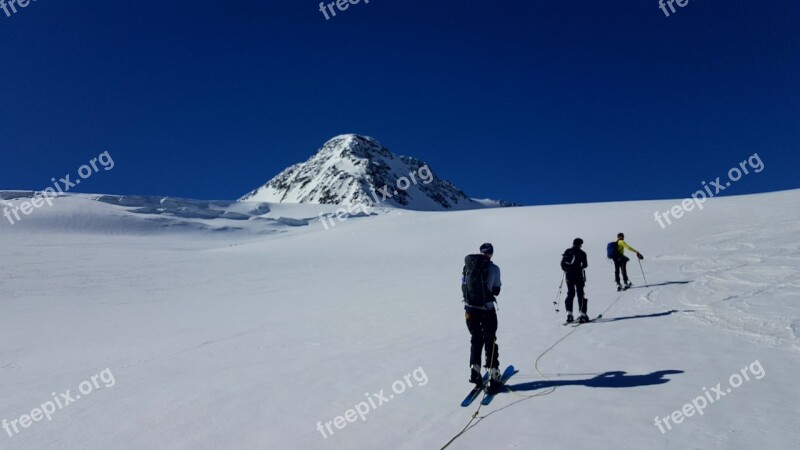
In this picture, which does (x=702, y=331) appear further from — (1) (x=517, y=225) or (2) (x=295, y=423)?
(1) (x=517, y=225)

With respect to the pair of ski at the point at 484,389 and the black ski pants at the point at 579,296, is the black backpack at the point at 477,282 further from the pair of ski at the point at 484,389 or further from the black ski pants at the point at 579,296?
the black ski pants at the point at 579,296

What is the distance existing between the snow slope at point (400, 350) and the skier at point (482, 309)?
439 mm

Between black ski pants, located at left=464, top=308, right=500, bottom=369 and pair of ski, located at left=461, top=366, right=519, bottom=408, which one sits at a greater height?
black ski pants, located at left=464, top=308, right=500, bottom=369

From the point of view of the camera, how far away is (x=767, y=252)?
1605 cm

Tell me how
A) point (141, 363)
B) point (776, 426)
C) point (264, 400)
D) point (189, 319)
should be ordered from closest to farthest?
point (776, 426) → point (264, 400) → point (141, 363) → point (189, 319)

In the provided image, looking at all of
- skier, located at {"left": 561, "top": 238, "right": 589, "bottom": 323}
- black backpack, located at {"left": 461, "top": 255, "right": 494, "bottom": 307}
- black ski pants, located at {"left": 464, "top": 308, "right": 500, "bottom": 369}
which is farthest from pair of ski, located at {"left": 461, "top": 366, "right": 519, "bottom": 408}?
skier, located at {"left": 561, "top": 238, "right": 589, "bottom": 323}

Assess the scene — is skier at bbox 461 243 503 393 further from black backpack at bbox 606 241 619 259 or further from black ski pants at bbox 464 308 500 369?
black backpack at bbox 606 241 619 259

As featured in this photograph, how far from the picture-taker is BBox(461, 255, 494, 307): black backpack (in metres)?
6.55

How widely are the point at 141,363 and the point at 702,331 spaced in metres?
11.9

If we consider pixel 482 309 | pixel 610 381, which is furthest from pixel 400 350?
pixel 610 381

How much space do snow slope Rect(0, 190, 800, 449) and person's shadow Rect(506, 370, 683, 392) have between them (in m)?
0.05

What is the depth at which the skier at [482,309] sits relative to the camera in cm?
654

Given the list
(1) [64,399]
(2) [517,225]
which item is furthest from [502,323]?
(2) [517,225]

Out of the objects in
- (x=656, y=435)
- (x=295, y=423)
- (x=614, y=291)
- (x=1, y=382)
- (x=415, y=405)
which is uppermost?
(x=1, y=382)
